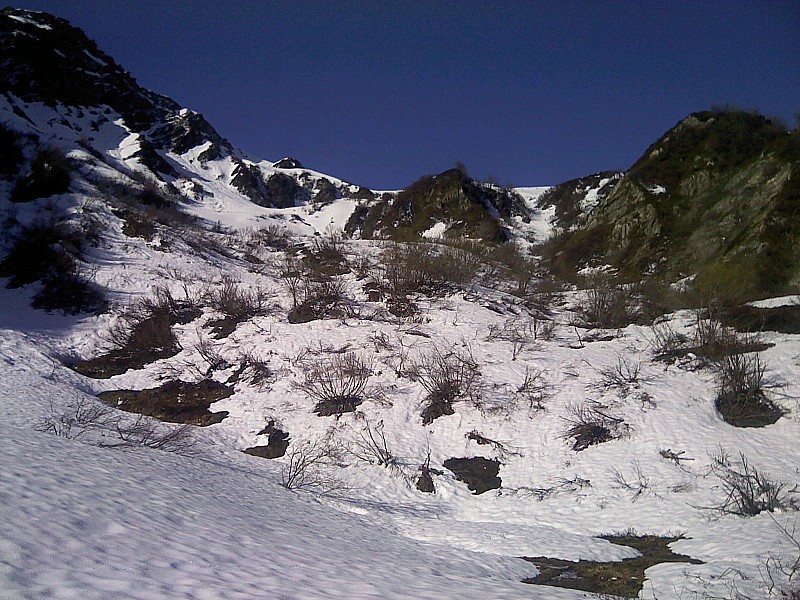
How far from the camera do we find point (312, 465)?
9734 millimetres

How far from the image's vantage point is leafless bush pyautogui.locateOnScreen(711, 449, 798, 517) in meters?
6.62

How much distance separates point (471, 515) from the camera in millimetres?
8266

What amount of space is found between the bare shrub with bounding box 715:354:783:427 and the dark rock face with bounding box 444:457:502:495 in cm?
473

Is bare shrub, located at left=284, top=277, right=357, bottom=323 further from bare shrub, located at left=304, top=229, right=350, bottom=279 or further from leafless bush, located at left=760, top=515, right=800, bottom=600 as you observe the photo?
leafless bush, located at left=760, top=515, right=800, bottom=600

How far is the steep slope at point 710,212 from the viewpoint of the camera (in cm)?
1466

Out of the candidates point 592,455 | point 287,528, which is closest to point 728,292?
point 592,455

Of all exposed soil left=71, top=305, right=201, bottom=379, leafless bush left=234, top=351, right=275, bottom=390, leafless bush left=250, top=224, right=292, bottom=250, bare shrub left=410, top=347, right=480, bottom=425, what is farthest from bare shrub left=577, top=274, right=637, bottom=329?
leafless bush left=250, top=224, right=292, bottom=250

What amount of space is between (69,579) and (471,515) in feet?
22.3

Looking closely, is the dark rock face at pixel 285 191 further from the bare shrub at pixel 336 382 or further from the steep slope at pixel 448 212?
the bare shrub at pixel 336 382

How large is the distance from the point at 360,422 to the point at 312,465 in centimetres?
155

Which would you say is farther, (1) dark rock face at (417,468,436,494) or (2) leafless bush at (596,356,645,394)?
(2) leafless bush at (596,356,645,394)

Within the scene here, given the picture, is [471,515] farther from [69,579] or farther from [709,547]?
[69,579]

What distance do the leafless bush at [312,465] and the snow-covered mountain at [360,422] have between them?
3.2 inches

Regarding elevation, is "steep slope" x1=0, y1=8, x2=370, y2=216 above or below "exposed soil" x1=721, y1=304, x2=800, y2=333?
above
